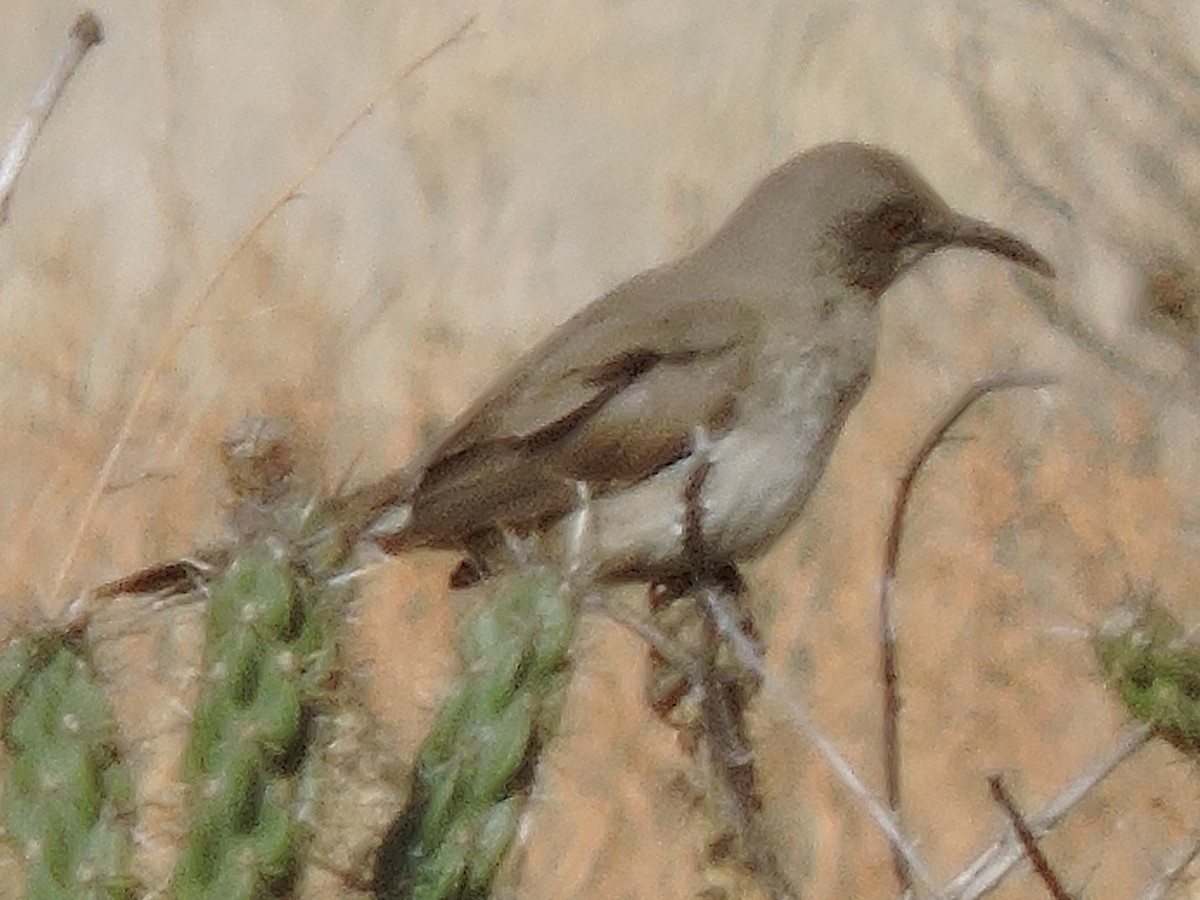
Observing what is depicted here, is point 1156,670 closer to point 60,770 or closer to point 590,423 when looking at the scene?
point 590,423

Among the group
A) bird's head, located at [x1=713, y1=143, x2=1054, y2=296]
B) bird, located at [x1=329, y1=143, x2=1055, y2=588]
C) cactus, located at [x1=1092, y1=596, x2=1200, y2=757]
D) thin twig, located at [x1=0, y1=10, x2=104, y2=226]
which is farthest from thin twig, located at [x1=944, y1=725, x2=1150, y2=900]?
thin twig, located at [x1=0, y1=10, x2=104, y2=226]

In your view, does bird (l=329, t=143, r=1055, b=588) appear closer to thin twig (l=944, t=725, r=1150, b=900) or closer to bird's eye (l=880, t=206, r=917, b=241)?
bird's eye (l=880, t=206, r=917, b=241)

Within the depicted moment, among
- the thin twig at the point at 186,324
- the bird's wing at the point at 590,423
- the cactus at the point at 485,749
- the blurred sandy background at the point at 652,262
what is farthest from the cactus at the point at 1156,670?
the blurred sandy background at the point at 652,262

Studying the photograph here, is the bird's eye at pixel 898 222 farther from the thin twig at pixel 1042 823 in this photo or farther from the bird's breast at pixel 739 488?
the thin twig at pixel 1042 823

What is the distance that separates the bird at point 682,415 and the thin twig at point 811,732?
0.06m

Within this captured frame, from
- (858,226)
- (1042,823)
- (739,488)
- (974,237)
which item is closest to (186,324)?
(739,488)

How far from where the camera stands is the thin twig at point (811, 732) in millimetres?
1377

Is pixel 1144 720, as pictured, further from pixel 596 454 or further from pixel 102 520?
pixel 102 520

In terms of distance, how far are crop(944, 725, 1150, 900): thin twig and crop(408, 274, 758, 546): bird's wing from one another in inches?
19.1

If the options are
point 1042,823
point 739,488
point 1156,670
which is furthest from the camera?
point 739,488

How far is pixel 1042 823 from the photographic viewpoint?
144cm

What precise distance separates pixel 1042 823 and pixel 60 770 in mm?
786

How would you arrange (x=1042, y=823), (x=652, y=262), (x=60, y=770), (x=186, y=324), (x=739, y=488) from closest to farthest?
1. (x=60, y=770)
2. (x=1042, y=823)
3. (x=739, y=488)
4. (x=186, y=324)
5. (x=652, y=262)

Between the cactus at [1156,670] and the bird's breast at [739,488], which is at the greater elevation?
the bird's breast at [739,488]
